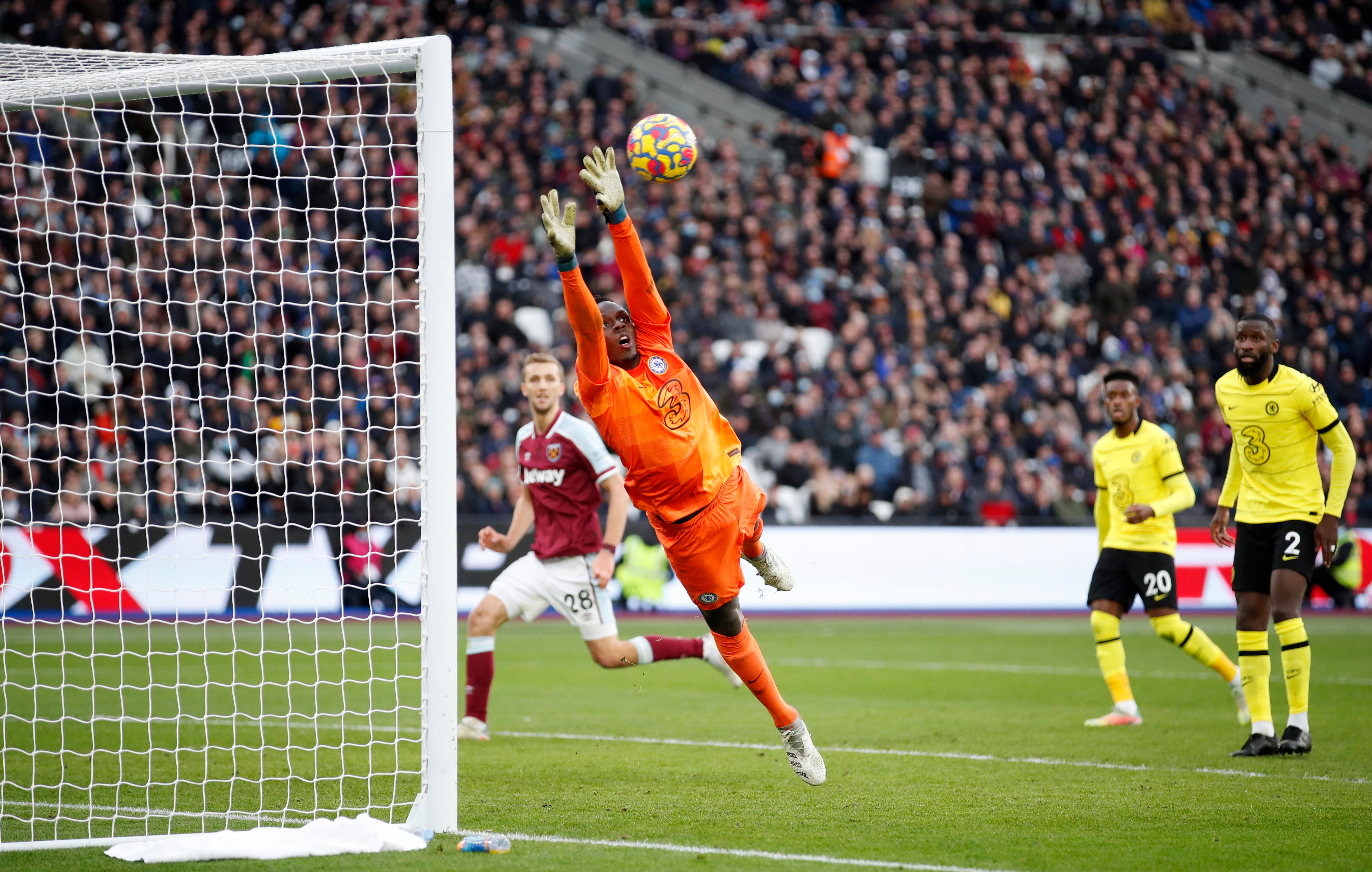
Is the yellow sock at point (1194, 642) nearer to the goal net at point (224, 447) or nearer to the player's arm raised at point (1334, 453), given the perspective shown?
the player's arm raised at point (1334, 453)

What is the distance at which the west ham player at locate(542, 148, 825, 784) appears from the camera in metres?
6.50

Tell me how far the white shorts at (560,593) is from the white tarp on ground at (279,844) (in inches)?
120

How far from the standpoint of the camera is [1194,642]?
9672mm

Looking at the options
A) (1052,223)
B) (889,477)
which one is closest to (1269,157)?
(1052,223)

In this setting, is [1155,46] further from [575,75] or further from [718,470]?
[718,470]

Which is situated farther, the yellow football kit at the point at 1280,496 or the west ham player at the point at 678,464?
the yellow football kit at the point at 1280,496

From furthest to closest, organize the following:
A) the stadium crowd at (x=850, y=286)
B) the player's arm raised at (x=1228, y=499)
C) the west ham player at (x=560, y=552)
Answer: the stadium crowd at (x=850, y=286) → the west ham player at (x=560, y=552) → the player's arm raised at (x=1228, y=499)

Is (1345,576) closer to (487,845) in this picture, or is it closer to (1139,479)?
(1139,479)

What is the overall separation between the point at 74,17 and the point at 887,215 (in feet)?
47.4

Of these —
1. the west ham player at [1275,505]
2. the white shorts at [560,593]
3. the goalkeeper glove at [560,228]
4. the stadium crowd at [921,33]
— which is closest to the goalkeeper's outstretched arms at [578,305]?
the goalkeeper glove at [560,228]

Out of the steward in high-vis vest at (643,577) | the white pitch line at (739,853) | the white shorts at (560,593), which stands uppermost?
the white shorts at (560,593)

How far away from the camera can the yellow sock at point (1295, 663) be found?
27.1 ft

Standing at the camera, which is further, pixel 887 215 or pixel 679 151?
pixel 887 215

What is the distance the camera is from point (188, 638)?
1527 centimetres
